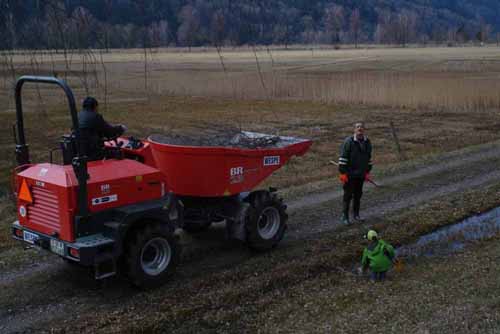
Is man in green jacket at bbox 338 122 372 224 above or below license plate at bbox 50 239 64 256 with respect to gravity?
above

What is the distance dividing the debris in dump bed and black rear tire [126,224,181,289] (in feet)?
4.41

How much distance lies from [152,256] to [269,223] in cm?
204

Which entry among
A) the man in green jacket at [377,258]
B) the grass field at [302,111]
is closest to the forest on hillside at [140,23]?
the man in green jacket at [377,258]

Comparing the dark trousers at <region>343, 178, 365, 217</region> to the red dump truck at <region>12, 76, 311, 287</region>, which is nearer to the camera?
the red dump truck at <region>12, 76, 311, 287</region>

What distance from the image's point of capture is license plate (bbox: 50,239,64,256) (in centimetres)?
646

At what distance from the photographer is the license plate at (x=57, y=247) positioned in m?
6.46

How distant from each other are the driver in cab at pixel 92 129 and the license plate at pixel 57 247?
3.33 ft

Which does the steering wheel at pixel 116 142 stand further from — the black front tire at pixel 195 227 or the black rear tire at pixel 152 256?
the black front tire at pixel 195 227

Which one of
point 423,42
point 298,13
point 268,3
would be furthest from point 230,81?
point 423,42

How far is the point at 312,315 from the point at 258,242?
197cm

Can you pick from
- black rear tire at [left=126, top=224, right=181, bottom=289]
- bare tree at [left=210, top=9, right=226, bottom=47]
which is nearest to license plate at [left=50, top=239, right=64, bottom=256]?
black rear tire at [left=126, top=224, right=181, bottom=289]

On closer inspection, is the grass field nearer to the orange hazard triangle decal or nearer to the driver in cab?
the driver in cab

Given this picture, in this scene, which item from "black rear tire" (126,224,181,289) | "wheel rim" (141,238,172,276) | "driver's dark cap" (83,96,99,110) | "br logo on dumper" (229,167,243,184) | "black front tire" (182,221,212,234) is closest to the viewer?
"black rear tire" (126,224,181,289)

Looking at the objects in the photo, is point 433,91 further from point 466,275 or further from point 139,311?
point 139,311
